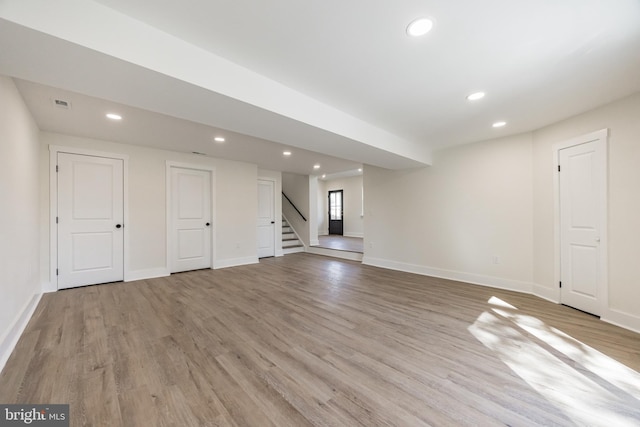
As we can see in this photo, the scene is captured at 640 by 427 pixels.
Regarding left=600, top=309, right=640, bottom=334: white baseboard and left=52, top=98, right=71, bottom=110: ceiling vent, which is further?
left=52, top=98, right=71, bottom=110: ceiling vent

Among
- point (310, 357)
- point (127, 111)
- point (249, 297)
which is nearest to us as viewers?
point (310, 357)

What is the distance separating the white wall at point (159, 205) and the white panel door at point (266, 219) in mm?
590

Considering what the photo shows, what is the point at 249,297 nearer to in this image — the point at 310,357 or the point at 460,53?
the point at 310,357

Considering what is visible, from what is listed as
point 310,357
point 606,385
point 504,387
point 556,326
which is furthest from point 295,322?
point 556,326

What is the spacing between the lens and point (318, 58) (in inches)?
78.2

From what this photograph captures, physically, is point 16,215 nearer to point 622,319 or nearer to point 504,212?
point 504,212

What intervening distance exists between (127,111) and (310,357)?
3.50 meters

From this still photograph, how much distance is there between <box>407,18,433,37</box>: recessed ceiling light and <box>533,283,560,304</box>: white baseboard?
3.86 m

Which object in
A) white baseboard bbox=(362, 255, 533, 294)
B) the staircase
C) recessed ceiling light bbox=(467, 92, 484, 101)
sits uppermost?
recessed ceiling light bbox=(467, 92, 484, 101)

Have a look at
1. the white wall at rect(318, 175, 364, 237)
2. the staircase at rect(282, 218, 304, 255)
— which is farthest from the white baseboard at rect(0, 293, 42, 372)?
the white wall at rect(318, 175, 364, 237)

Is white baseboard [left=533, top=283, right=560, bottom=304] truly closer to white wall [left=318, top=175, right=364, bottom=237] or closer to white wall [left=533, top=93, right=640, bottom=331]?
white wall [left=533, top=93, right=640, bottom=331]

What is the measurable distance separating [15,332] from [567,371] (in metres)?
4.91

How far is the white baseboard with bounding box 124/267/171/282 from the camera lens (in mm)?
4449

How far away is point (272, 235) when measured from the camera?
7070mm
